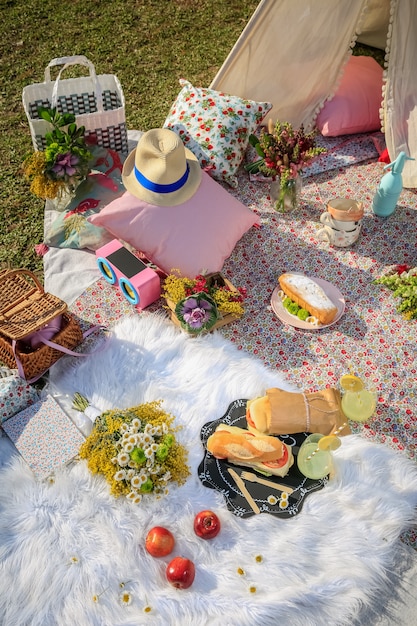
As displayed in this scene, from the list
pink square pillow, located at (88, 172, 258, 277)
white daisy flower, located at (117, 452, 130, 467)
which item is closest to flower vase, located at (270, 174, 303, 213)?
pink square pillow, located at (88, 172, 258, 277)

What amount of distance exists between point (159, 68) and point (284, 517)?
4059 millimetres

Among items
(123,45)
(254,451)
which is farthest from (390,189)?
(123,45)

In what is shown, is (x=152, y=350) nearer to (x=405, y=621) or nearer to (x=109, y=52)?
(x=405, y=621)

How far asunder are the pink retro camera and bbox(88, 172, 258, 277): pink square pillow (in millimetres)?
120

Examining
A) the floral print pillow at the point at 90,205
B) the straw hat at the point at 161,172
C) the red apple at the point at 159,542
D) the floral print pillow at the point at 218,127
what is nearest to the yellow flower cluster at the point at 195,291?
the straw hat at the point at 161,172

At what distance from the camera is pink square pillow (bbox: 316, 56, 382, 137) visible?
435 centimetres

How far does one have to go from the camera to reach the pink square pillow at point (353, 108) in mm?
4348

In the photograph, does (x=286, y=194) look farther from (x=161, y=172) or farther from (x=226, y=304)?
(x=226, y=304)

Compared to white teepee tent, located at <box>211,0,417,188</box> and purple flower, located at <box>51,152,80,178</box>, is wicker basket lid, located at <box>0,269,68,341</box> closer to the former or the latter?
purple flower, located at <box>51,152,80,178</box>

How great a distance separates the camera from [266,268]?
3.71m

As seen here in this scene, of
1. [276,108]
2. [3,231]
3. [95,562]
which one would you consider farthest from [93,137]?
[95,562]

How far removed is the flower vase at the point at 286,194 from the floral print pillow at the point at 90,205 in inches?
42.0

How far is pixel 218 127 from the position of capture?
401cm

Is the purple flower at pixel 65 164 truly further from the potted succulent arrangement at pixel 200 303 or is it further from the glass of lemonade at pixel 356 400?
the glass of lemonade at pixel 356 400
